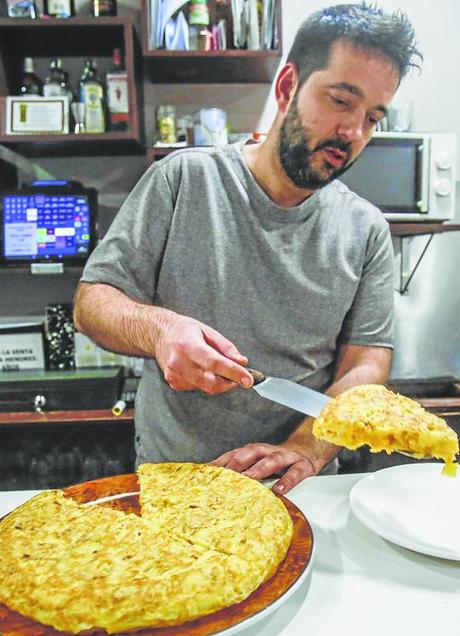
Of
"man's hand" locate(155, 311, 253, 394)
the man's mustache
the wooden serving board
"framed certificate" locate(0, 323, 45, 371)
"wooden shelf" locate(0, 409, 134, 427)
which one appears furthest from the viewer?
"framed certificate" locate(0, 323, 45, 371)

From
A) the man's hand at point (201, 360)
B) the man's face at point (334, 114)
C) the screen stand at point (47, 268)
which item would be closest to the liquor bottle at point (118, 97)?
the screen stand at point (47, 268)

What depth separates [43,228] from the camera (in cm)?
255

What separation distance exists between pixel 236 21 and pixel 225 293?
5.24 feet

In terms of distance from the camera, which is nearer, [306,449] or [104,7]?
[306,449]

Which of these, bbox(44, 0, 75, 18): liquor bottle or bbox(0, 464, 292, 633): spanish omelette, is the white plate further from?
bbox(44, 0, 75, 18): liquor bottle

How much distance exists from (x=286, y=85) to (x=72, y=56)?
64.5 inches

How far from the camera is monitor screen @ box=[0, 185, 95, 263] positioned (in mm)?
2549

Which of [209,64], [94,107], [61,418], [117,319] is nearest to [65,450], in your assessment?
[61,418]

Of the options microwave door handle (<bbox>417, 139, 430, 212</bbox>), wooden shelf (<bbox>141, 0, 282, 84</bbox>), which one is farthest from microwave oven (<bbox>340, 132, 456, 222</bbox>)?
wooden shelf (<bbox>141, 0, 282, 84</bbox>)

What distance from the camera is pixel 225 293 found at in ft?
5.09

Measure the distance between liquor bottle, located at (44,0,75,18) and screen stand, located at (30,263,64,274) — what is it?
1158 millimetres

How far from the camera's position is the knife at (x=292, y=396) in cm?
114

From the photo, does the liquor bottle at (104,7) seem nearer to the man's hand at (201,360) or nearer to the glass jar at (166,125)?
the glass jar at (166,125)

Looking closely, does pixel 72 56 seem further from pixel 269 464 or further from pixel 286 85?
pixel 269 464
